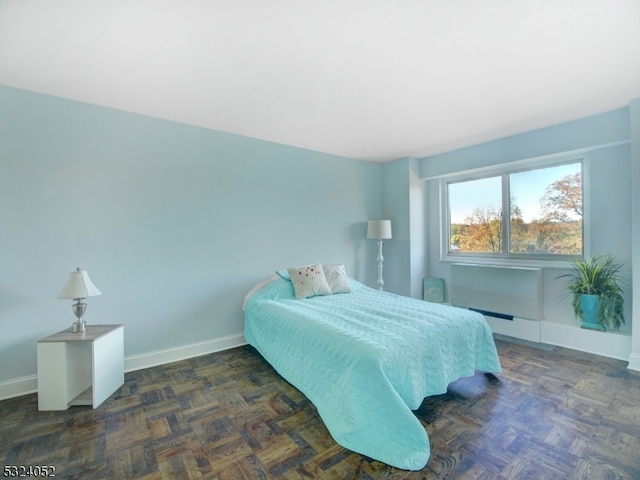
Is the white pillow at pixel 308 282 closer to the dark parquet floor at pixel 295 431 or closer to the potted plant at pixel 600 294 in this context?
the dark parquet floor at pixel 295 431

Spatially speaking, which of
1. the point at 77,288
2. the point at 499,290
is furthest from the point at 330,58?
Answer: the point at 499,290

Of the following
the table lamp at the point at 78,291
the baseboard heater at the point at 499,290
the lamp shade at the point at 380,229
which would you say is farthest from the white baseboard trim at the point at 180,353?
the baseboard heater at the point at 499,290

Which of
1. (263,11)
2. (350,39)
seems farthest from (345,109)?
(263,11)

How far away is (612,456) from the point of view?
158cm

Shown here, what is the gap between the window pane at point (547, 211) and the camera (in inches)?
127

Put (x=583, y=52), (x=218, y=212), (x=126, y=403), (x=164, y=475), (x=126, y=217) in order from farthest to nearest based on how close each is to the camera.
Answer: (x=218, y=212) → (x=126, y=217) → (x=126, y=403) → (x=583, y=52) → (x=164, y=475)

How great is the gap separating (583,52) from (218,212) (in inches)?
131

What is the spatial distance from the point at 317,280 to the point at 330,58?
218 centimetres

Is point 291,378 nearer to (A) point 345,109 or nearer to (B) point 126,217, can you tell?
(B) point 126,217

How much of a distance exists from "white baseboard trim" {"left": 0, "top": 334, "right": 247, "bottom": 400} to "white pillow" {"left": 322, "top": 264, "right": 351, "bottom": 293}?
48.1 inches

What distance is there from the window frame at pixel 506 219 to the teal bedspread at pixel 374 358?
1740 millimetres

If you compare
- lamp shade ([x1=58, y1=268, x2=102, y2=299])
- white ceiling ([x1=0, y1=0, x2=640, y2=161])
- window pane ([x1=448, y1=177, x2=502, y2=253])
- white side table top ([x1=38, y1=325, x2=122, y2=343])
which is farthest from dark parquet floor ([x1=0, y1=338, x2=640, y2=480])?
white ceiling ([x1=0, y1=0, x2=640, y2=161])

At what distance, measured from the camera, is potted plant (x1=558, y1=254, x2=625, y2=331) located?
112 inches

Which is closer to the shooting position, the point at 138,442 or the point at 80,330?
the point at 138,442
